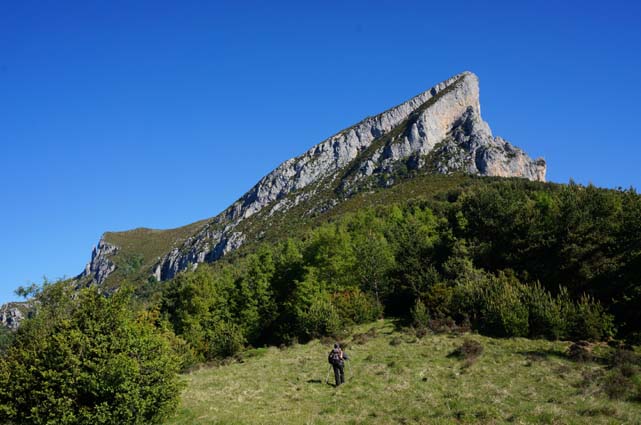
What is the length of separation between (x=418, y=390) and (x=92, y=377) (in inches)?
483

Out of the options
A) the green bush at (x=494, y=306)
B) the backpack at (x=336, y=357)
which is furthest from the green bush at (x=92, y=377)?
the green bush at (x=494, y=306)

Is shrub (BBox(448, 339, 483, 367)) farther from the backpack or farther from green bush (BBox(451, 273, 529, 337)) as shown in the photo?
the backpack

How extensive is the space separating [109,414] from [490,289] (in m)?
28.0

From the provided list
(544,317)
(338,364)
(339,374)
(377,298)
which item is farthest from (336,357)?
(377,298)

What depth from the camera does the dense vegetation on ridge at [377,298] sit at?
1375 cm

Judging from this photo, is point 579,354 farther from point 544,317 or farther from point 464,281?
point 464,281

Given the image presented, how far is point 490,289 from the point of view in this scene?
33.1 metres

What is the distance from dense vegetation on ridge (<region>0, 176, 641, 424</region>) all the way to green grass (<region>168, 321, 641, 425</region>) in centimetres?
317

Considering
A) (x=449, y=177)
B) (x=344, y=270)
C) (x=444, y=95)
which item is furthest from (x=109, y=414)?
(x=444, y=95)

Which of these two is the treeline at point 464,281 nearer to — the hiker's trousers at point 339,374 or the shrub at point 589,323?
the shrub at point 589,323

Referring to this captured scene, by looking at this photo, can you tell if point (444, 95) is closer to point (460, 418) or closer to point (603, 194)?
point (603, 194)

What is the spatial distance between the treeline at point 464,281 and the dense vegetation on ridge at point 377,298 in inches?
5.1

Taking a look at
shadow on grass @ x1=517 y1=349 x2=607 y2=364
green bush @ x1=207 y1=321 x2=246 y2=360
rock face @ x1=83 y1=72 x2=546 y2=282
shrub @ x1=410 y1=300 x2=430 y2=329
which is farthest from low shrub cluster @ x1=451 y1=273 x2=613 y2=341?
rock face @ x1=83 y1=72 x2=546 y2=282

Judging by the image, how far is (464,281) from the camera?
39750 mm
